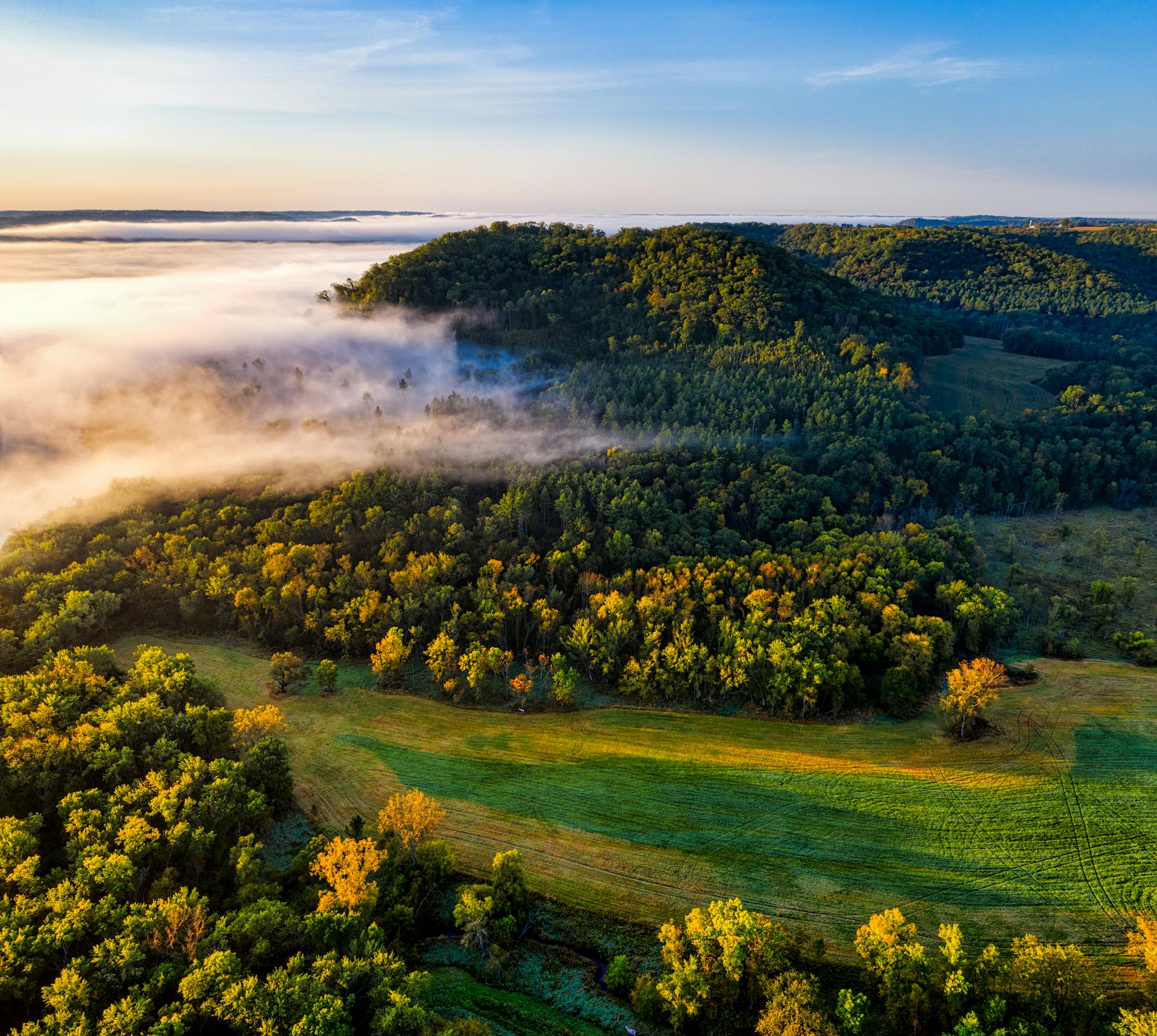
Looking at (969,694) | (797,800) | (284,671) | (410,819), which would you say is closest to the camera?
(410,819)

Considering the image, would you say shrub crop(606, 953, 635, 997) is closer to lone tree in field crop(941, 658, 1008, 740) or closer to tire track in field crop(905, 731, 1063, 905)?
tire track in field crop(905, 731, 1063, 905)

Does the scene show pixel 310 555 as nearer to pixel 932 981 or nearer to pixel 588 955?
pixel 588 955

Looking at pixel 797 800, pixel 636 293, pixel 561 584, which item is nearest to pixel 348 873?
pixel 797 800

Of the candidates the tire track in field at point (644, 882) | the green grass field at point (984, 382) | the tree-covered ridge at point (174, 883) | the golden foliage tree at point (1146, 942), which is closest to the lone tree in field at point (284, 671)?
the tree-covered ridge at point (174, 883)

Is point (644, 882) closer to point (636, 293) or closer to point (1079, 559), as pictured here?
point (1079, 559)

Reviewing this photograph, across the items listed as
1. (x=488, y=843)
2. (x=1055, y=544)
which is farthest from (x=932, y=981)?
(x=1055, y=544)

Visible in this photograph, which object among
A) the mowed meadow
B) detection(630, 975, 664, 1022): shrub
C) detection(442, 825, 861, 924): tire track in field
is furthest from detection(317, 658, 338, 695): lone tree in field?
detection(630, 975, 664, 1022): shrub
